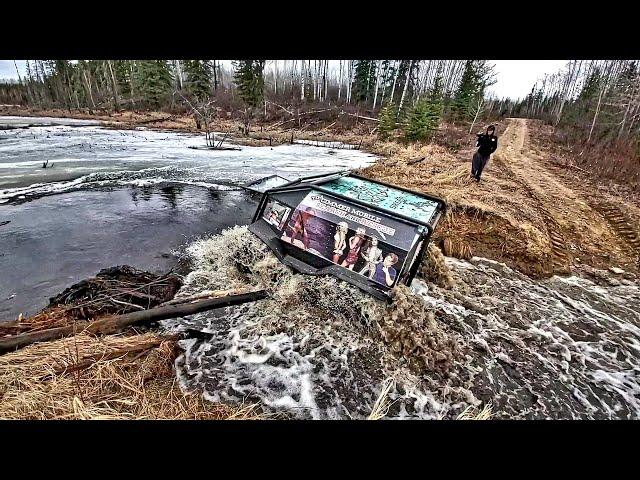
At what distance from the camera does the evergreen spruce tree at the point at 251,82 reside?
3831 cm

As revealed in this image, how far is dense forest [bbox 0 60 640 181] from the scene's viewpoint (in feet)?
96.8

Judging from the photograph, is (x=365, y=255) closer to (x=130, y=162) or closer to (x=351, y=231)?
(x=351, y=231)

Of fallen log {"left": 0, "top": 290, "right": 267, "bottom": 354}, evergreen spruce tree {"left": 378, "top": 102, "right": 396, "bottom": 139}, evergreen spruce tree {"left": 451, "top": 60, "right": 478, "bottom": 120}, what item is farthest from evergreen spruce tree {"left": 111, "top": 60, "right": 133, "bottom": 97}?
fallen log {"left": 0, "top": 290, "right": 267, "bottom": 354}

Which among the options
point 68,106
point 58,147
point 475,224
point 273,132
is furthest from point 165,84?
point 475,224

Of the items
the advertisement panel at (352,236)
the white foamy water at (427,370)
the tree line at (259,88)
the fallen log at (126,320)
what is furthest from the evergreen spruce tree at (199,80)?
the fallen log at (126,320)

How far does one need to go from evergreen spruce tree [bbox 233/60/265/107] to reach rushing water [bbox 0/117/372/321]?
1829 cm

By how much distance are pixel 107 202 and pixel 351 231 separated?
35.6 ft

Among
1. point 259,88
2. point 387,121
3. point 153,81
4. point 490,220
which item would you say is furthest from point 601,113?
point 153,81

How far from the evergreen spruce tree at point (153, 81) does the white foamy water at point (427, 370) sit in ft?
156

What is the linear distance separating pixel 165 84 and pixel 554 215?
49754 mm

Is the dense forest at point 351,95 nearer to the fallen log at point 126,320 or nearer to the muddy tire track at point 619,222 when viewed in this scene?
the muddy tire track at point 619,222

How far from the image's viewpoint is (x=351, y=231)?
5.68m

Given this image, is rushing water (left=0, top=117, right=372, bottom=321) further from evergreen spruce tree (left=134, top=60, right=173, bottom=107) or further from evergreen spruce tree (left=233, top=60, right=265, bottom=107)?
evergreen spruce tree (left=134, top=60, right=173, bottom=107)

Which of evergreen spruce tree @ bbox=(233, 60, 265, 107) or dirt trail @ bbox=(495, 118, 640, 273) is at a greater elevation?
evergreen spruce tree @ bbox=(233, 60, 265, 107)
